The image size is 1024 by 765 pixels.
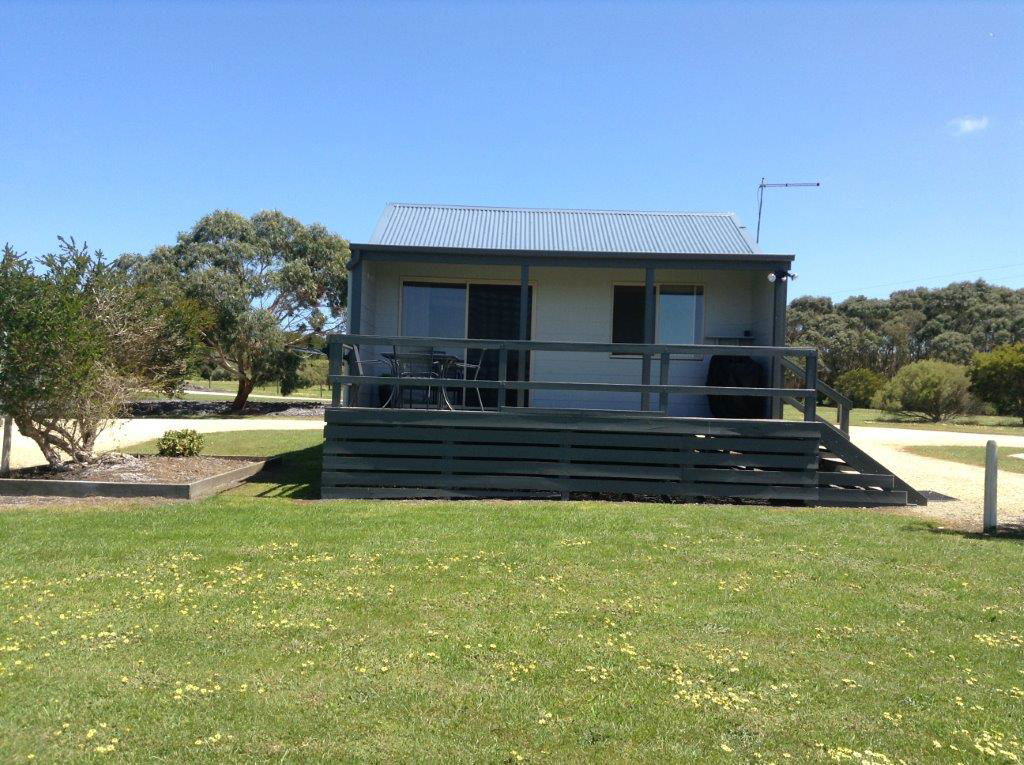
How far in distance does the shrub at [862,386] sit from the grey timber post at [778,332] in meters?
30.1

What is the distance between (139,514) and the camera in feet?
25.2

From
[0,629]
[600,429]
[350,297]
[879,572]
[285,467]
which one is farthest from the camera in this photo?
[285,467]

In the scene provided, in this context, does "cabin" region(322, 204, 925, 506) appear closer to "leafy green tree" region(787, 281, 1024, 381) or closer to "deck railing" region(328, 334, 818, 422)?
"deck railing" region(328, 334, 818, 422)

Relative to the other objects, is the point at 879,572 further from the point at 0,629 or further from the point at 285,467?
the point at 285,467

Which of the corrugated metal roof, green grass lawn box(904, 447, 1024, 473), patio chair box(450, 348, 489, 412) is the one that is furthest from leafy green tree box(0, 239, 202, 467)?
green grass lawn box(904, 447, 1024, 473)

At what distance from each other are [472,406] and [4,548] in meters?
6.31

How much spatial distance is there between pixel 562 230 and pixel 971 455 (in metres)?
9.83

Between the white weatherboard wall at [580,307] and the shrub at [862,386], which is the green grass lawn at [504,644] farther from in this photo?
the shrub at [862,386]

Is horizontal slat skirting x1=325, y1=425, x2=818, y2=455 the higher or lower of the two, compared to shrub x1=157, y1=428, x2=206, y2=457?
higher

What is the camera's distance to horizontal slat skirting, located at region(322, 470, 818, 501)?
9.05m

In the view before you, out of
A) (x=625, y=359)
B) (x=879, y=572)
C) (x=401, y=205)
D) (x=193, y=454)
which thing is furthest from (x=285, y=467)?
(x=879, y=572)

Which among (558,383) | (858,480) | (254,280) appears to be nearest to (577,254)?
(558,383)

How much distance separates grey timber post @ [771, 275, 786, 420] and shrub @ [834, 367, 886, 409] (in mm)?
30099

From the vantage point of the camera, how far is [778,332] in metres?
10.5
